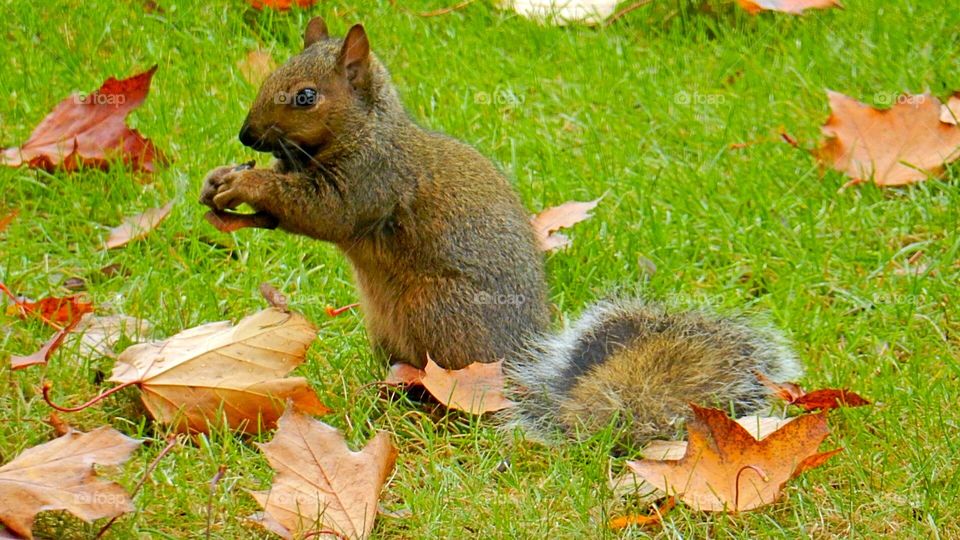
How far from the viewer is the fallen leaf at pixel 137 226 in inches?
123

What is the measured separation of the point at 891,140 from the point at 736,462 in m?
1.64

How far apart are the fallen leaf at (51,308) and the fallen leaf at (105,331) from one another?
0.03m

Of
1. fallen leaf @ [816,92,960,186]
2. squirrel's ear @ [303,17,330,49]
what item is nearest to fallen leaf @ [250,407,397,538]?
squirrel's ear @ [303,17,330,49]

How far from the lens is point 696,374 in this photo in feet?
8.02

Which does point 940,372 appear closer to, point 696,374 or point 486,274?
point 696,374

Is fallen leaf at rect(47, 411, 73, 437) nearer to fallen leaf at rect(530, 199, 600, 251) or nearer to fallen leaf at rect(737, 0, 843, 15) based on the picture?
fallen leaf at rect(530, 199, 600, 251)

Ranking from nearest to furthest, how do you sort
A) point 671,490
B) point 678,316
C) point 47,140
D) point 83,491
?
point 83,491 < point 671,490 < point 678,316 < point 47,140

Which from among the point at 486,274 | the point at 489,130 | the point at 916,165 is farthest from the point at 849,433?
the point at 489,130

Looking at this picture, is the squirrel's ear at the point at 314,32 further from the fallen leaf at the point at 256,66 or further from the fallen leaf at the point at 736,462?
the fallen leaf at the point at 736,462

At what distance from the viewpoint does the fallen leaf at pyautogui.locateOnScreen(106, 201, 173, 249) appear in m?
3.13

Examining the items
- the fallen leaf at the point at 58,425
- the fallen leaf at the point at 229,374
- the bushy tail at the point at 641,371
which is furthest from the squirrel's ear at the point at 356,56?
the fallen leaf at the point at 58,425

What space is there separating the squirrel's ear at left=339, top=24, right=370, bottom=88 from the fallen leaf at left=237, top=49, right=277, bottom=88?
4.23 feet

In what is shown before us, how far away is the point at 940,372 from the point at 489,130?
4.95 feet

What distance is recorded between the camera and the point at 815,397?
8.06 feet
